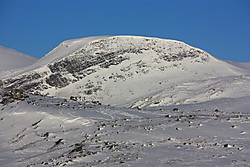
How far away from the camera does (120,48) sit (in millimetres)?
85062

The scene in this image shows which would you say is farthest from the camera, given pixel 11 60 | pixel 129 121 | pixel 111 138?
pixel 11 60

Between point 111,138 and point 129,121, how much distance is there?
6001 mm

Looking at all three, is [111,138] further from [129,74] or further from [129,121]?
[129,74]

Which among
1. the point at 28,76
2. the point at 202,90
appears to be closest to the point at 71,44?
the point at 28,76

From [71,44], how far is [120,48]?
817 inches

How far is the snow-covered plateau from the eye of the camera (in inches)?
671

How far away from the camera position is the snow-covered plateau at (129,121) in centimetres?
1705

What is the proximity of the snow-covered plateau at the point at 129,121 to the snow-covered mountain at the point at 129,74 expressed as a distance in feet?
0.78

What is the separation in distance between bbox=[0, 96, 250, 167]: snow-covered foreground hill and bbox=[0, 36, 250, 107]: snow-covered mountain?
93.7ft

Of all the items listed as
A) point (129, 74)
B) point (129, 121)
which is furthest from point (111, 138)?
point (129, 74)

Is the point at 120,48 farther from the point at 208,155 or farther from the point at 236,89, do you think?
the point at 208,155

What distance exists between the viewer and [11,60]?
→ 111312 mm

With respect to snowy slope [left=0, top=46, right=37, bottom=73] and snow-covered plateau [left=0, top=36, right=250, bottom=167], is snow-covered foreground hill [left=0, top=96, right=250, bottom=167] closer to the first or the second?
snow-covered plateau [left=0, top=36, right=250, bottom=167]

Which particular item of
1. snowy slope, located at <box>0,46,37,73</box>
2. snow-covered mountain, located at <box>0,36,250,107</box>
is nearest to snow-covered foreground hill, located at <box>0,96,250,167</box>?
snow-covered mountain, located at <box>0,36,250,107</box>
